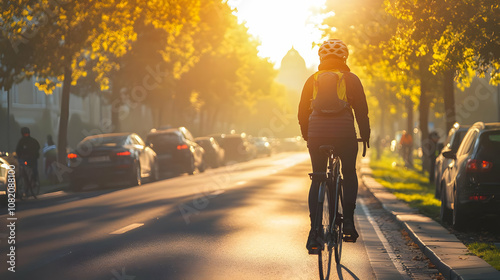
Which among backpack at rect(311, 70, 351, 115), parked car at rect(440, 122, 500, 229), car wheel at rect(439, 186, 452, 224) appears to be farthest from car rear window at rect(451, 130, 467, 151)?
backpack at rect(311, 70, 351, 115)

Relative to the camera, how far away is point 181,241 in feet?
34.4

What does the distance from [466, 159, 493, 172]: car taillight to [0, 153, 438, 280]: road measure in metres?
1.44

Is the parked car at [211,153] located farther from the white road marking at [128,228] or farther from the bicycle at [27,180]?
the white road marking at [128,228]

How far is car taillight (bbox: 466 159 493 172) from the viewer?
444 inches

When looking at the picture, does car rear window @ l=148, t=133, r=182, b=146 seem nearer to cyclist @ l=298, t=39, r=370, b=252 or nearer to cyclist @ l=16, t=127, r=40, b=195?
cyclist @ l=16, t=127, r=40, b=195

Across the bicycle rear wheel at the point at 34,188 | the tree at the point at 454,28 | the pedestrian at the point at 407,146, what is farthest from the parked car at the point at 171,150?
the tree at the point at 454,28

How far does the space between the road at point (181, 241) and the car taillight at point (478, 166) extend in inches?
56.7

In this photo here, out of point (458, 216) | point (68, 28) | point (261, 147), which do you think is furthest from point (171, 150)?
point (261, 147)

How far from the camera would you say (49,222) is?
12945 mm

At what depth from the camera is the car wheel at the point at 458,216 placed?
37.6ft

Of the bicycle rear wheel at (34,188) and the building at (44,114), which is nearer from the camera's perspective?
the bicycle rear wheel at (34,188)

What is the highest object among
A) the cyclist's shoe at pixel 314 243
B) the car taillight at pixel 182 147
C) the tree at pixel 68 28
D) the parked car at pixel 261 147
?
the tree at pixel 68 28

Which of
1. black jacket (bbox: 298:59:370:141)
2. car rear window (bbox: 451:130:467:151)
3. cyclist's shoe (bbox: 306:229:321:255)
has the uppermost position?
black jacket (bbox: 298:59:370:141)

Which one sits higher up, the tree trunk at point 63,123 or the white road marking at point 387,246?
the tree trunk at point 63,123
